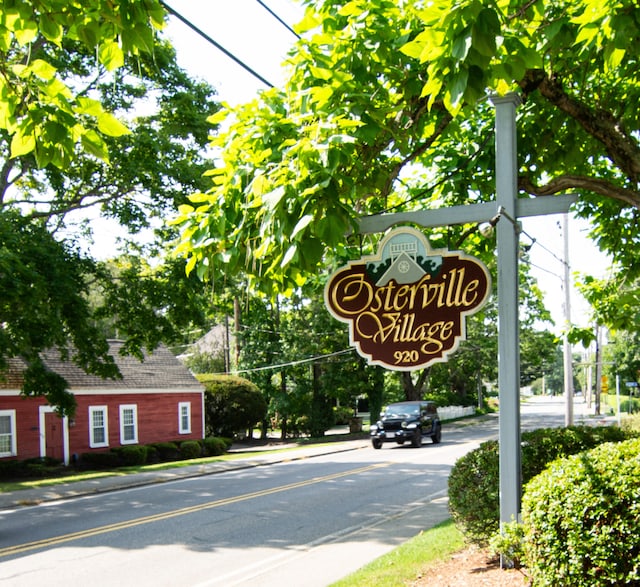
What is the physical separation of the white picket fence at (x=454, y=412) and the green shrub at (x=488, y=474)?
42974mm

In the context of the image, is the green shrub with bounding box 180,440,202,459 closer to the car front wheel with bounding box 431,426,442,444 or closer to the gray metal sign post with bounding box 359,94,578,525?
the car front wheel with bounding box 431,426,442,444

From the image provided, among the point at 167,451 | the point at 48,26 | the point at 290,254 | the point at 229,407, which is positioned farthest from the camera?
the point at 229,407

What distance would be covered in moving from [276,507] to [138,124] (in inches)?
461

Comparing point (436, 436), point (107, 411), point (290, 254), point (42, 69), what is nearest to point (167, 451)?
point (107, 411)

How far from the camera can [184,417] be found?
110ft

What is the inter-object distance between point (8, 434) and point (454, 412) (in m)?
36.4

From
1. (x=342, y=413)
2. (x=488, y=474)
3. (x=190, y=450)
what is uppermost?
(x=488, y=474)

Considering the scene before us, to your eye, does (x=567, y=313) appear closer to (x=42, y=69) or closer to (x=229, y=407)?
(x=229, y=407)

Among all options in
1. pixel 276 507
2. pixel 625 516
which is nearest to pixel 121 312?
pixel 276 507

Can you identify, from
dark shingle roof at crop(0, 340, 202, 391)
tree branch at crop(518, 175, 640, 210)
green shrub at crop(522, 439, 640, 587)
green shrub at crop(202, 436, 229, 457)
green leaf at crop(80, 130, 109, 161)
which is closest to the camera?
green leaf at crop(80, 130, 109, 161)

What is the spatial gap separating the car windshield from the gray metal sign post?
22430mm

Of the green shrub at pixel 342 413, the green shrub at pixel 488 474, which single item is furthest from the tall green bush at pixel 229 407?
the green shrub at pixel 488 474

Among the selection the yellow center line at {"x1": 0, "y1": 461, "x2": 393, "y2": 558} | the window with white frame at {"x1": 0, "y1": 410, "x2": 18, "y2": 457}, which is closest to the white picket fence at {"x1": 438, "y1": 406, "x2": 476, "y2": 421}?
the window with white frame at {"x1": 0, "y1": 410, "x2": 18, "y2": 457}

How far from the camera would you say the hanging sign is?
5629 millimetres
